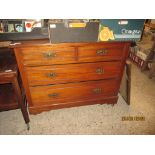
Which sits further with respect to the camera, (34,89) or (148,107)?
(148,107)

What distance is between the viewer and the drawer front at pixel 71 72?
169 cm

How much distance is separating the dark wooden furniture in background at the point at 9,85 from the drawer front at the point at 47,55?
7.1 inches

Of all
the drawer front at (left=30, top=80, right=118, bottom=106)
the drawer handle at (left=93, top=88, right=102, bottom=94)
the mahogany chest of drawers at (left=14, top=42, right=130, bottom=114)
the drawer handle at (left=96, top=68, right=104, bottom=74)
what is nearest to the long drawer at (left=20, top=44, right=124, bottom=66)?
the mahogany chest of drawers at (left=14, top=42, right=130, bottom=114)

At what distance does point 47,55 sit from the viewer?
157cm

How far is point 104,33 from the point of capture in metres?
1.49

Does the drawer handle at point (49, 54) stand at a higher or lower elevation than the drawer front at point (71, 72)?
higher

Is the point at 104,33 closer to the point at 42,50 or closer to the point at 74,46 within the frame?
the point at 74,46

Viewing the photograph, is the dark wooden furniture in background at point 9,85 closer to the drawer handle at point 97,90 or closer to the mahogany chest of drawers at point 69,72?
the mahogany chest of drawers at point 69,72

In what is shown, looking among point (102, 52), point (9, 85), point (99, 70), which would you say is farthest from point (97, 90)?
point (9, 85)

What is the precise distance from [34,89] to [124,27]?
1247 millimetres

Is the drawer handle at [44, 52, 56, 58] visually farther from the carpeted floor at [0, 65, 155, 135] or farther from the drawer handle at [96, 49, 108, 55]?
the carpeted floor at [0, 65, 155, 135]

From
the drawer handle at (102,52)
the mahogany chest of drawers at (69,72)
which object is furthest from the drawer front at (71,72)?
the drawer handle at (102,52)
